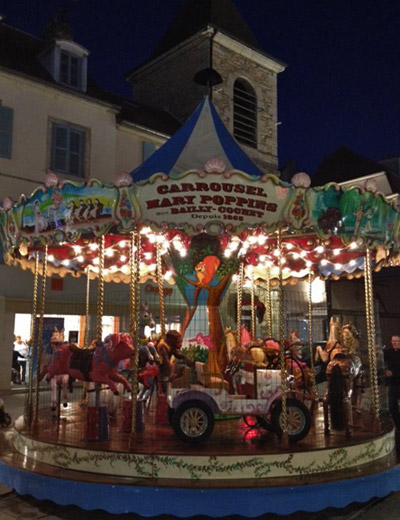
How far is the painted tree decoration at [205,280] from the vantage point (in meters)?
8.11

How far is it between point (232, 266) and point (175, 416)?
2976 millimetres

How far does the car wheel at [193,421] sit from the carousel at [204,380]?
0.04 feet

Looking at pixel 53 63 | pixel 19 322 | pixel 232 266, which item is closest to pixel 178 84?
pixel 53 63

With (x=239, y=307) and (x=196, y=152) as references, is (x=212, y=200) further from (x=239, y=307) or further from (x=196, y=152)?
(x=239, y=307)

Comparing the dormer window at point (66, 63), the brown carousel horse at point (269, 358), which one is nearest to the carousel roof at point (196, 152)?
the brown carousel horse at point (269, 358)

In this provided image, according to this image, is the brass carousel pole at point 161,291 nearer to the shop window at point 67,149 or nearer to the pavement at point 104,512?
the pavement at point 104,512

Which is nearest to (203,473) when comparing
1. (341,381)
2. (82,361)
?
(82,361)

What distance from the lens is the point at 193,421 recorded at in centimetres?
605

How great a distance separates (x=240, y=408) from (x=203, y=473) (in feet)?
3.48

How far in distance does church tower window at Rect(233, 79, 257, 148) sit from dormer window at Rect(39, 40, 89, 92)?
6450 millimetres

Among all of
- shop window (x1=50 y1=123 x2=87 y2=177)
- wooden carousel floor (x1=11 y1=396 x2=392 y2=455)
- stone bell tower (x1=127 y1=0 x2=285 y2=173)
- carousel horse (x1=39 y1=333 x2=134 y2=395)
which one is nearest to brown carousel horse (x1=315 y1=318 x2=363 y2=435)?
wooden carousel floor (x1=11 y1=396 x2=392 y2=455)

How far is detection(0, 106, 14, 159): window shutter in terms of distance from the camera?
14875 millimetres

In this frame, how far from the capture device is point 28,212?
21.6 ft

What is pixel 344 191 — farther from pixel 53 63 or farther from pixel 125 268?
pixel 53 63
